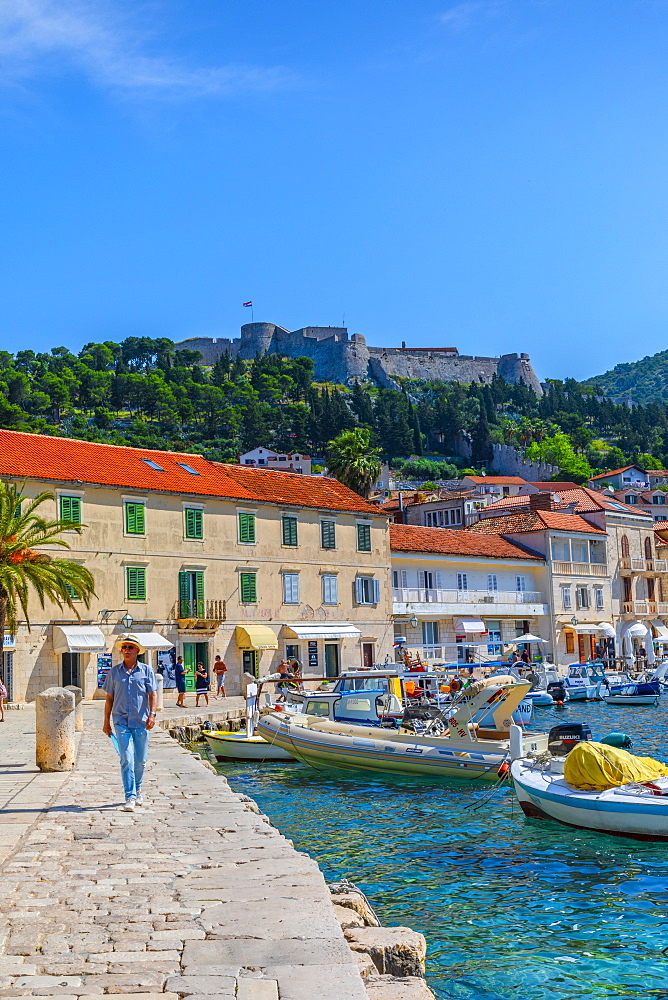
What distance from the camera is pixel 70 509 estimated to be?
36562mm

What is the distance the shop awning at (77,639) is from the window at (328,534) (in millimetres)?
13251

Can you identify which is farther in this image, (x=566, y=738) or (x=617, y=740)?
(x=617, y=740)

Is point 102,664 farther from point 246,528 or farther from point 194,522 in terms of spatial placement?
point 246,528

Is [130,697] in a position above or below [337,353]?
below

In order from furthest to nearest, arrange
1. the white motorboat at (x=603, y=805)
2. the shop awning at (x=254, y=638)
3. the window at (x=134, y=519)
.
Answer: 1. the shop awning at (x=254, y=638)
2. the window at (x=134, y=519)
3. the white motorboat at (x=603, y=805)

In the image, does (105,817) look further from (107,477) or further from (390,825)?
(107,477)

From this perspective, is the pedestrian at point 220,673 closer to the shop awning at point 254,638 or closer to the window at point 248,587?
the shop awning at point 254,638

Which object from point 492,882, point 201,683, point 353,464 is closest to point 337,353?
point 353,464

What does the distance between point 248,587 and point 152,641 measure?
20.4ft

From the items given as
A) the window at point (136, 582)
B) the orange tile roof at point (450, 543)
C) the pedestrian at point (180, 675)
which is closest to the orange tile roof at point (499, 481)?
the orange tile roof at point (450, 543)

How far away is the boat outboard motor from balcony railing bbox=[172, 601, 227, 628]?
23.3 metres

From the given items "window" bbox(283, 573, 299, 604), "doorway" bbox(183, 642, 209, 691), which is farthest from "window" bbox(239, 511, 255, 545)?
"doorway" bbox(183, 642, 209, 691)

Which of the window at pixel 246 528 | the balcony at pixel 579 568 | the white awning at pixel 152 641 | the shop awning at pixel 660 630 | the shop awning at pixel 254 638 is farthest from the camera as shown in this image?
the shop awning at pixel 660 630

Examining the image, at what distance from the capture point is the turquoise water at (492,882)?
28.7 ft
